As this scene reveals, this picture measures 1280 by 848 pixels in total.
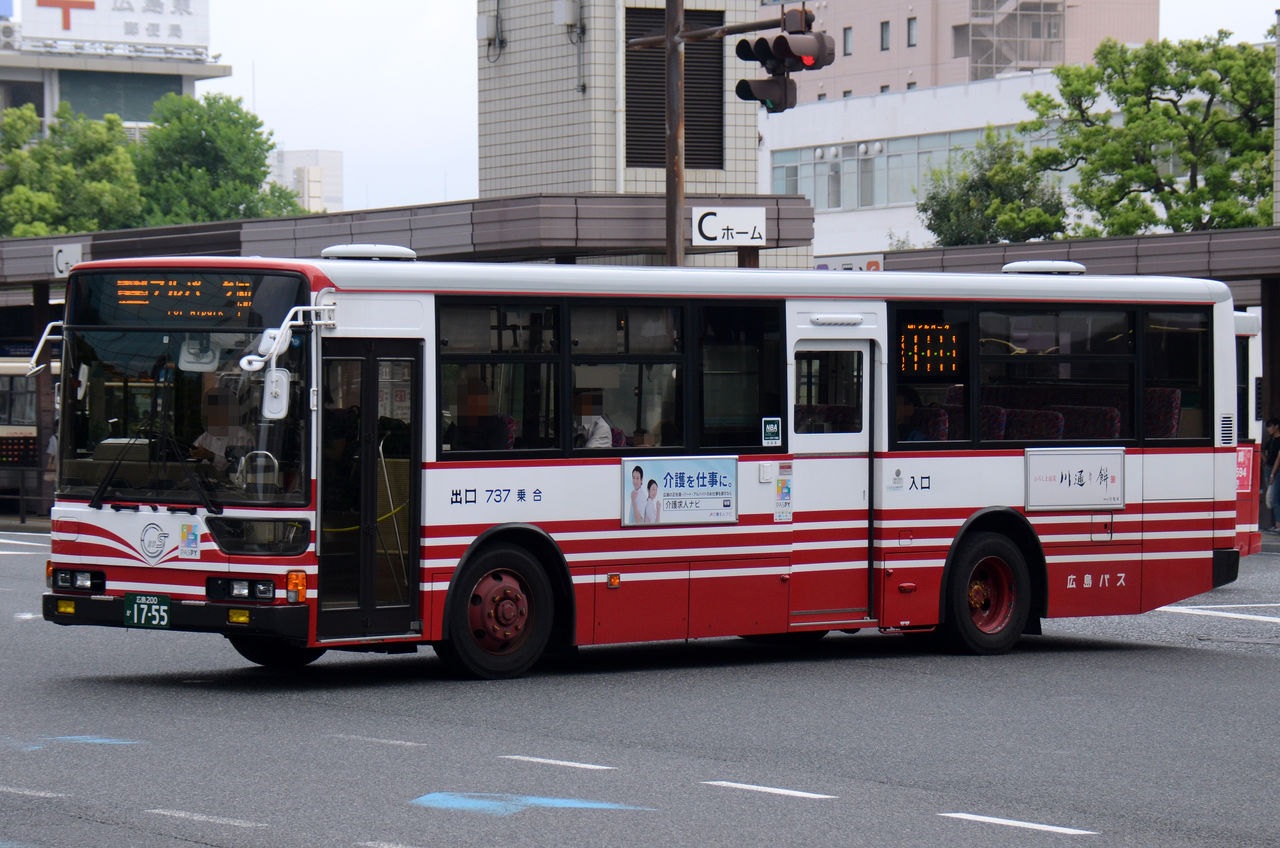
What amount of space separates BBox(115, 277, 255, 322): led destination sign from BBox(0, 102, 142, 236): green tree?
73.9m

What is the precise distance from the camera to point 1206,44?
5656 centimetres

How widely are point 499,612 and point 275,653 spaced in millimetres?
1869

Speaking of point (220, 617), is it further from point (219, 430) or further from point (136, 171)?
point (136, 171)

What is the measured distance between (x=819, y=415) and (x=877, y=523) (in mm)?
923

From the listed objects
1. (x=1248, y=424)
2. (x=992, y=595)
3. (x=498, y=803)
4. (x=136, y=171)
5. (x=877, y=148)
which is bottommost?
(x=498, y=803)

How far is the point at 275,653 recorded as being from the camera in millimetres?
14078

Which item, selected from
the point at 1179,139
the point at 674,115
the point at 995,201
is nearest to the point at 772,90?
the point at 674,115

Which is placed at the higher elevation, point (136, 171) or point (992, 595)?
point (136, 171)

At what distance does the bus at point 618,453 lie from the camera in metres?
12.4

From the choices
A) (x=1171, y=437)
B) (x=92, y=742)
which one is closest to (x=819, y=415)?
(x=1171, y=437)

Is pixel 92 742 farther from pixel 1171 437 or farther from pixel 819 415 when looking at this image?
pixel 1171 437

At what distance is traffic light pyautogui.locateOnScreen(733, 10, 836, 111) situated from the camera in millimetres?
16938

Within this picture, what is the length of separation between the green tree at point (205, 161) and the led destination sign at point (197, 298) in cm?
7908

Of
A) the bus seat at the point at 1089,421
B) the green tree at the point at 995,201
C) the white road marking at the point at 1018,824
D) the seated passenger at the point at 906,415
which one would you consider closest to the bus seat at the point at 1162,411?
the bus seat at the point at 1089,421
